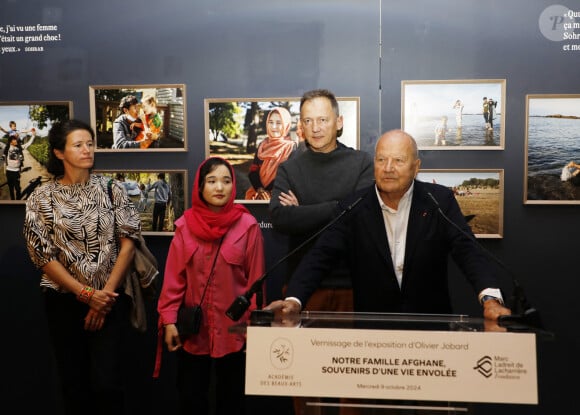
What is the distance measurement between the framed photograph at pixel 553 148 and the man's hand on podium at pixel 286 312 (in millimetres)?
1814

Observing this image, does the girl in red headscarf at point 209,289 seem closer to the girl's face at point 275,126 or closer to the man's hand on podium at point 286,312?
the girl's face at point 275,126

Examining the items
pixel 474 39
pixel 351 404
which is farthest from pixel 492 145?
pixel 351 404

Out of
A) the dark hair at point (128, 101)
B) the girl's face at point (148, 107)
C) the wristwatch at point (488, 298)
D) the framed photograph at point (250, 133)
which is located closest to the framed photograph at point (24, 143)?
the dark hair at point (128, 101)

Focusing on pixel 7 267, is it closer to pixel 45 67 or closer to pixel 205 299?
pixel 45 67

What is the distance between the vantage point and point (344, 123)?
3615 millimetres

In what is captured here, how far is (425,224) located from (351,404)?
1012mm

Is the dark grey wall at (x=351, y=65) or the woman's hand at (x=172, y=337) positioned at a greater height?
the dark grey wall at (x=351, y=65)

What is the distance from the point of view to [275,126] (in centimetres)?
368

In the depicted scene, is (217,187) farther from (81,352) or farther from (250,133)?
(81,352)

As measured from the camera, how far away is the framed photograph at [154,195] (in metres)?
3.81

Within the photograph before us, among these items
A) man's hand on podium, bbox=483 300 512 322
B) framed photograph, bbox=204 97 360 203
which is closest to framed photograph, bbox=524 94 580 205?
framed photograph, bbox=204 97 360 203

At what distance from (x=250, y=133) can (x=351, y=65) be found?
702mm

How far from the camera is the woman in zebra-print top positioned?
327 centimetres

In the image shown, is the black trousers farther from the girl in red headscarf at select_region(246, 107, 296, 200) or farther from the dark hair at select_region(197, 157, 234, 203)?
the girl in red headscarf at select_region(246, 107, 296, 200)
